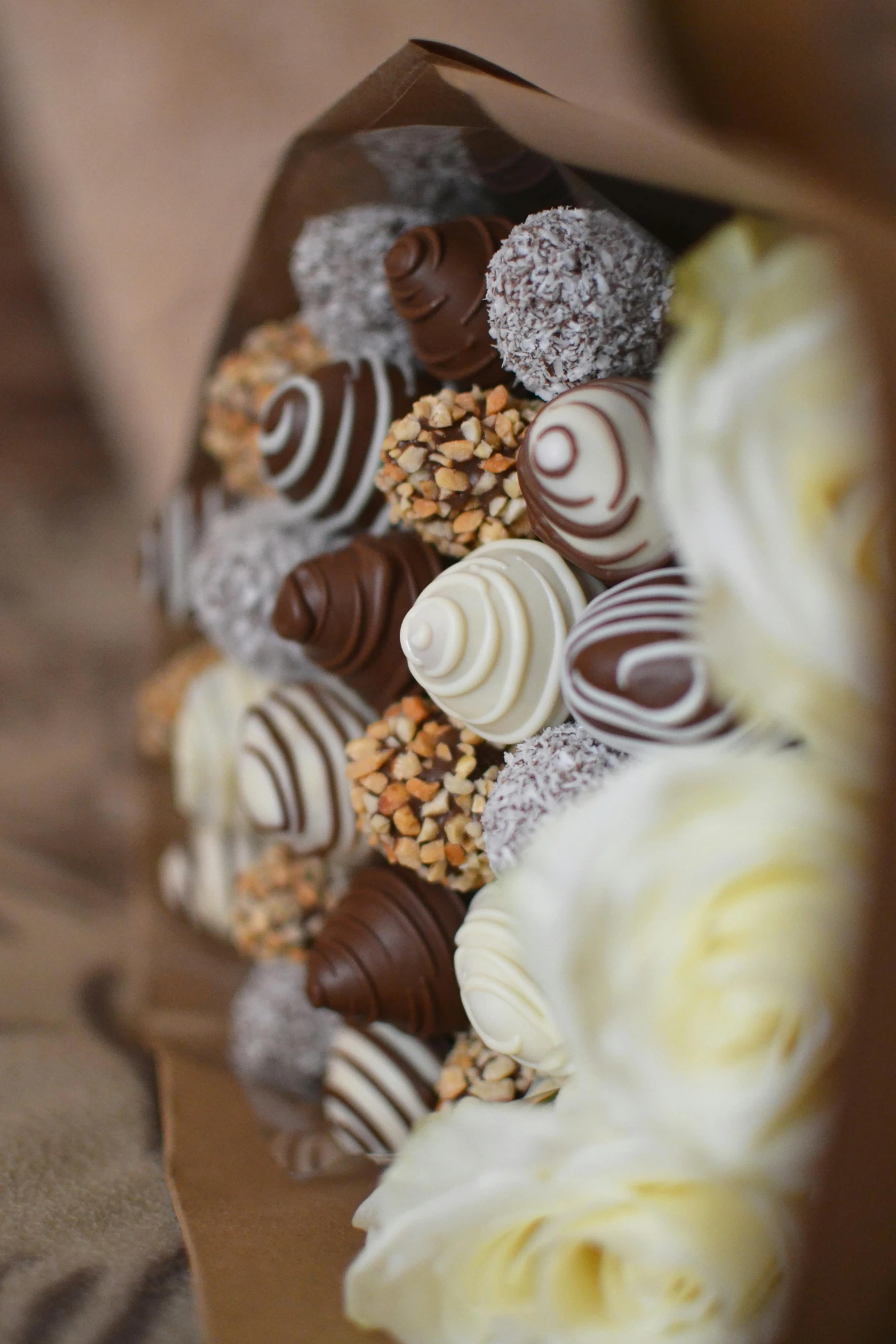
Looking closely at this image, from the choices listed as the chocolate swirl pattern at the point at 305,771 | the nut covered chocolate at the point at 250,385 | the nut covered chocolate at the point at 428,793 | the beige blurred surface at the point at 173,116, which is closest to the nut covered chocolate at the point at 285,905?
the chocolate swirl pattern at the point at 305,771

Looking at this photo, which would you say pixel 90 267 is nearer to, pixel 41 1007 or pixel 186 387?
pixel 186 387

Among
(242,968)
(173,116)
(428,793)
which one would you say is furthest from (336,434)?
(173,116)

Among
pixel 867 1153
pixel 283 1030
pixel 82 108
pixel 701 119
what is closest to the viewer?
pixel 867 1153

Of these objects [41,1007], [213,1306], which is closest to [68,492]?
[41,1007]

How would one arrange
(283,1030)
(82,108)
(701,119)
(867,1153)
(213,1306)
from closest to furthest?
1. (867,1153)
2. (213,1306)
3. (283,1030)
4. (701,119)
5. (82,108)

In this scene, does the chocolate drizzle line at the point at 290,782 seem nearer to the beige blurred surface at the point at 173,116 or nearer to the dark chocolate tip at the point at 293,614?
the dark chocolate tip at the point at 293,614

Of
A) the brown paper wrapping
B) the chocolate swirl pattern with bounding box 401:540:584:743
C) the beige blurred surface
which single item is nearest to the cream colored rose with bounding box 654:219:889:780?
the brown paper wrapping

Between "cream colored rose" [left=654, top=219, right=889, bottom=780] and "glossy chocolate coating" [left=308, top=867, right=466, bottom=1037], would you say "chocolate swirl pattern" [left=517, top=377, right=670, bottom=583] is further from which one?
"glossy chocolate coating" [left=308, top=867, right=466, bottom=1037]
